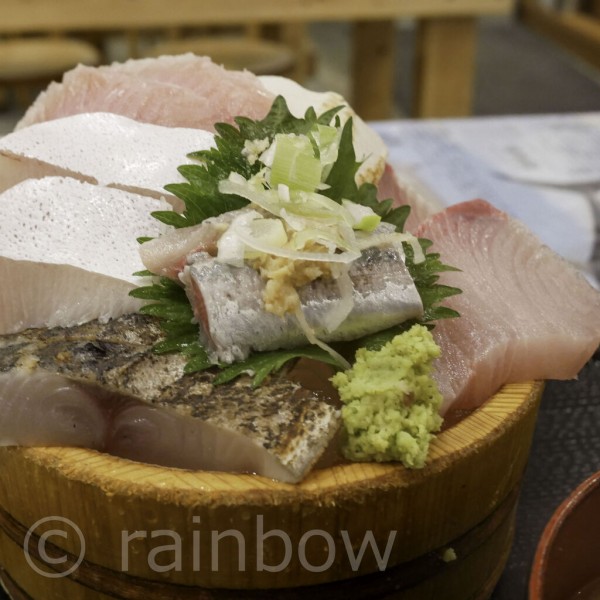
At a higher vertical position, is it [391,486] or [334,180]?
[334,180]

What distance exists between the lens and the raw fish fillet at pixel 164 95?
4.64ft

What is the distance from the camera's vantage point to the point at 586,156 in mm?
2848

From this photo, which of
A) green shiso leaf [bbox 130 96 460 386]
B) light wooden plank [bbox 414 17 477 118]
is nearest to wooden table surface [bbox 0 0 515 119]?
light wooden plank [bbox 414 17 477 118]

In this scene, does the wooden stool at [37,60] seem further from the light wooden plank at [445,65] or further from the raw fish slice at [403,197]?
the raw fish slice at [403,197]

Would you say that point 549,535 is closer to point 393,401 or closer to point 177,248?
point 393,401

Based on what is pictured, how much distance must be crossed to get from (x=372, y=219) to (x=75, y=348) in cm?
45

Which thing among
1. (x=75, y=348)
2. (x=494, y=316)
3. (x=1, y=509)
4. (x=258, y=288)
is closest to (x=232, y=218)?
(x=258, y=288)

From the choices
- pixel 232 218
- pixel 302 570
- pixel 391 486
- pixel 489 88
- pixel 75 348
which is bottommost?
pixel 489 88

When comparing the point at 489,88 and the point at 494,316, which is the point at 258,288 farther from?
the point at 489,88

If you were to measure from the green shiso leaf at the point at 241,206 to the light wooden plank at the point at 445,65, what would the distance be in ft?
8.82

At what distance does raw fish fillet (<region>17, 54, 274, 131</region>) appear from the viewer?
4.64 feet

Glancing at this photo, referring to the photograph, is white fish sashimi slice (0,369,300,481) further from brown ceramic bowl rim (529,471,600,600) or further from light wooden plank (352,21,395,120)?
light wooden plank (352,21,395,120)

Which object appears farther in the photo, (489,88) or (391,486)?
(489,88)

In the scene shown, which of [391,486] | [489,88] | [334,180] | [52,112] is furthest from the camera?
[489,88]
